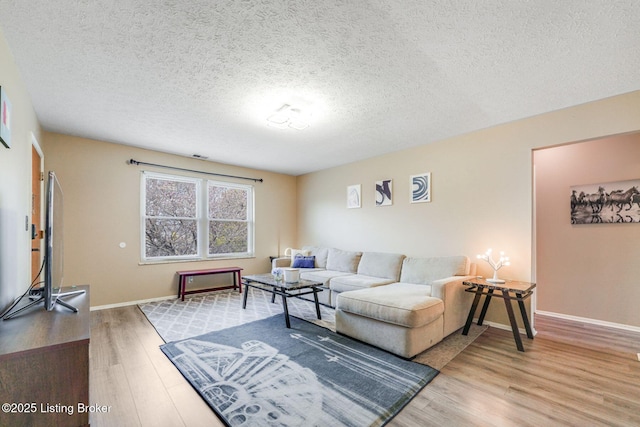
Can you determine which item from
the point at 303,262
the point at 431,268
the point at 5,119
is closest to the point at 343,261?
the point at 303,262

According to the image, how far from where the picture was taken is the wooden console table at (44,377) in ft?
3.83

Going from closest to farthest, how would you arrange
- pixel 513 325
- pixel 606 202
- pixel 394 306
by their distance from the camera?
1. pixel 394 306
2. pixel 513 325
3. pixel 606 202

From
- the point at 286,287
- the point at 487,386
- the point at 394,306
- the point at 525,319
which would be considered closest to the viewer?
the point at 487,386

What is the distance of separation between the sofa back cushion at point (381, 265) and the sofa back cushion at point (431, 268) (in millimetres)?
109

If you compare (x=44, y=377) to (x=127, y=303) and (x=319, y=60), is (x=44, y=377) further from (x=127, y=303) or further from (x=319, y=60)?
(x=127, y=303)

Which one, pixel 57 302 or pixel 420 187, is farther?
pixel 420 187

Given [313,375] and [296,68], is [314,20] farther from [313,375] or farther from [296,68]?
[313,375]

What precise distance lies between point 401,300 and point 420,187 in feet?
7.09

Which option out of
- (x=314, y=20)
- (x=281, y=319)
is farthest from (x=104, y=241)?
(x=314, y=20)

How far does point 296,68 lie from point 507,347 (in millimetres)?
3325

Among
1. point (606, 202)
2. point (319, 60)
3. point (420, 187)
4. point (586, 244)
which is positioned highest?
point (319, 60)

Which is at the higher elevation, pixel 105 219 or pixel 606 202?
pixel 606 202

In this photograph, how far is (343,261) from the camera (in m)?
4.88

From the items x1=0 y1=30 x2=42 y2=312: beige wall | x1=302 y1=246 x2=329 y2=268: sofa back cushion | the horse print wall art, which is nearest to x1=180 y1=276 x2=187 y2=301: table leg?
x1=0 y1=30 x2=42 y2=312: beige wall
